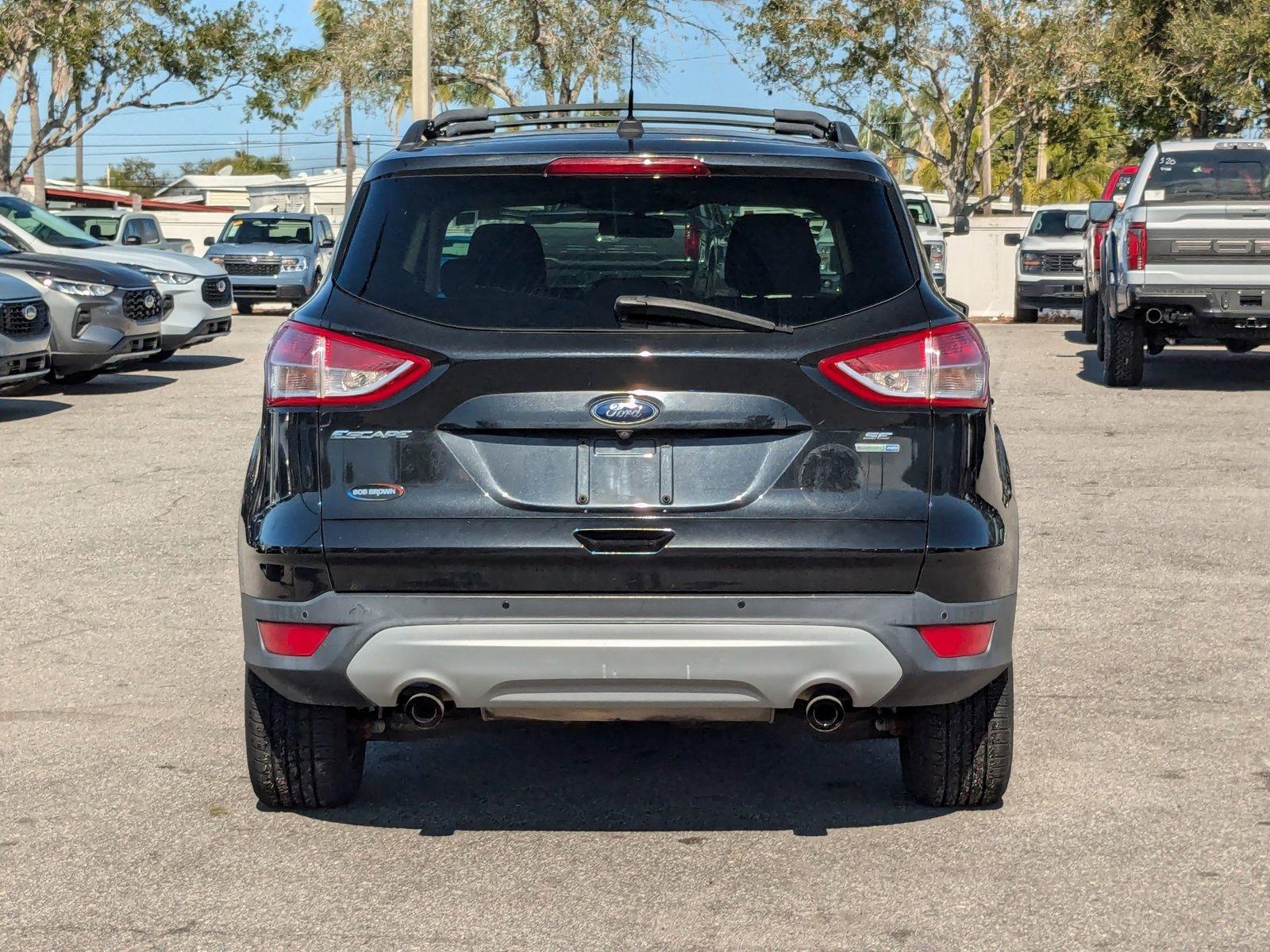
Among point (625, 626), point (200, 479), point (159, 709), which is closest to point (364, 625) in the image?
point (625, 626)

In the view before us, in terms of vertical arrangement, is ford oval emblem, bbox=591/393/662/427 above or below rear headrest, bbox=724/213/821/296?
below

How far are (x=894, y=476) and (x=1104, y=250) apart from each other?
534 inches

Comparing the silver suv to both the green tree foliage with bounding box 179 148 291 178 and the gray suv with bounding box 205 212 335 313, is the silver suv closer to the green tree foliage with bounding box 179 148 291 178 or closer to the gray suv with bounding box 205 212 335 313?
the gray suv with bounding box 205 212 335 313

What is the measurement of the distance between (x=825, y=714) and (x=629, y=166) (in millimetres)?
1358

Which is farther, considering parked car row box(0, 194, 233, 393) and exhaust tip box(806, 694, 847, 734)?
parked car row box(0, 194, 233, 393)

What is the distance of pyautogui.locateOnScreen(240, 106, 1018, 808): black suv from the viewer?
4.03 meters

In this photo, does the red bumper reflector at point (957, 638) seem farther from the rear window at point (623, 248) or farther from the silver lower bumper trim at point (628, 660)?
the rear window at point (623, 248)

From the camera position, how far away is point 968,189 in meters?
36.0

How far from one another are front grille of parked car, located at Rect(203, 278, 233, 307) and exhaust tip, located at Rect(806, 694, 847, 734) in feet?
50.9

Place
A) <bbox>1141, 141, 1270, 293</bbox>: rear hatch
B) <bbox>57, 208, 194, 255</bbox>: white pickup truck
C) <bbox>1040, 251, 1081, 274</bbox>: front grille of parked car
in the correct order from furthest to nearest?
<bbox>1040, 251, 1081, 274</bbox>: front grille of parked car → <bbox>57, 208, 194, 255</bbox>: white pickup truck → <bbox>1141, 141, 1270, 293</bbox>: rear hatch

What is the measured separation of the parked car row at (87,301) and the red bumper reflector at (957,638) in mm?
10719

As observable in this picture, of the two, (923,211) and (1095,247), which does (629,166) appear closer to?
(1095,247)

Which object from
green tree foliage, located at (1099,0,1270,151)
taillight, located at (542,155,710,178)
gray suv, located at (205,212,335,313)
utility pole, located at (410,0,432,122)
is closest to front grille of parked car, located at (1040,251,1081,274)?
green tree foliage, located at (1099,0,1270,151)

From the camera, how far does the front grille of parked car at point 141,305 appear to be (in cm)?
1630
